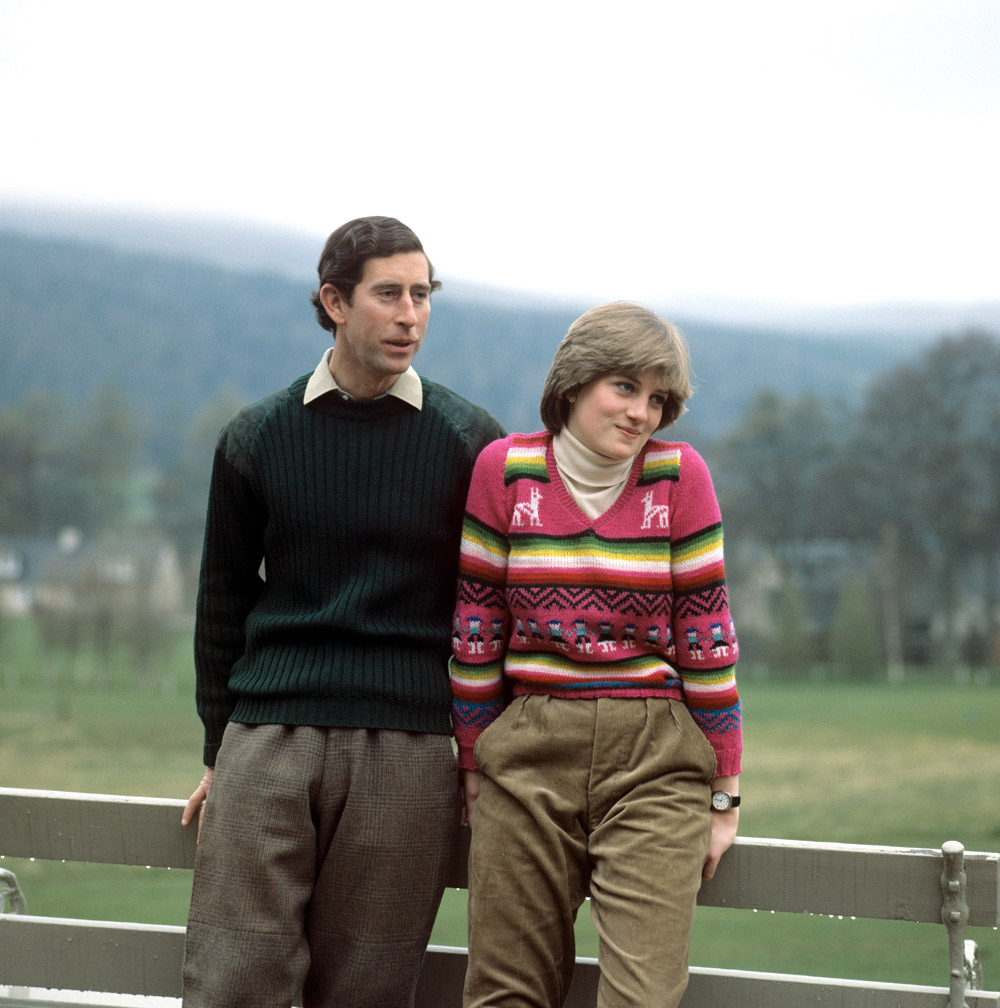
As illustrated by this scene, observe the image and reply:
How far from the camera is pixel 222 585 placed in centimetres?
221

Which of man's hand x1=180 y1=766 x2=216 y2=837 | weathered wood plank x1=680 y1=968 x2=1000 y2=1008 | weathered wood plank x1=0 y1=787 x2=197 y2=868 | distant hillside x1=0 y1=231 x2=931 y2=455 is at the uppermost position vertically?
distant hillside x1=0 y1=231 x2=931 y2=455

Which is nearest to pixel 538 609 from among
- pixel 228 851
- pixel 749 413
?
pixel 228 851

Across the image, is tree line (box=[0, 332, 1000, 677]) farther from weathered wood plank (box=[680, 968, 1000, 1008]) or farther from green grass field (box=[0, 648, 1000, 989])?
weathered wood plank (box=[680, 968, 1000, 1008])

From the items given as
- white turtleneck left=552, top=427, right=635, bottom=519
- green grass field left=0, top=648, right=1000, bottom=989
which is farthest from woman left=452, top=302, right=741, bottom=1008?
green grass field left=0, top=648, right=1000, bottom=989

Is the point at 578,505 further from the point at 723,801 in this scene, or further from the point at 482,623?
the point at 723,801

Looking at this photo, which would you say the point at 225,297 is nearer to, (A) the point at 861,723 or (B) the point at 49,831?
(A) the point at 861,723

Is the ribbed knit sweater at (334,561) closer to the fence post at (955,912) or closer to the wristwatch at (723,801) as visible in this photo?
the wristwatch at (723,801)

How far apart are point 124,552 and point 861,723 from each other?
33.0 metres

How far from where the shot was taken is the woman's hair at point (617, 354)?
199cm

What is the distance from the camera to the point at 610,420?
78.8 inches

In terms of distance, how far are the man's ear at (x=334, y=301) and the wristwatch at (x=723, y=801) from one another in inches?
38.2

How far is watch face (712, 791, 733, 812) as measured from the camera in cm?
197

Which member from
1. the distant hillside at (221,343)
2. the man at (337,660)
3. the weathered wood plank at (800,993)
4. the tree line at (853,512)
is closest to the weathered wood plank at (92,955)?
the man at (337,660)

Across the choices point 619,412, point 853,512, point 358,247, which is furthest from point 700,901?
point 853,512
